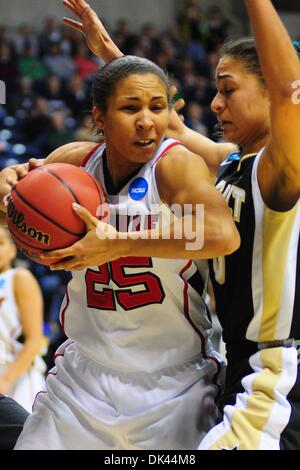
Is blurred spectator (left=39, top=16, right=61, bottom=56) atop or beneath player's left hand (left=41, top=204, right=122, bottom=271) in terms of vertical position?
beneath

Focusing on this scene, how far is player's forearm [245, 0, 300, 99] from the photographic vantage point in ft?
7.78

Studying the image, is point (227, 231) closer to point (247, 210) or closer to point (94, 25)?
point (247, 210)

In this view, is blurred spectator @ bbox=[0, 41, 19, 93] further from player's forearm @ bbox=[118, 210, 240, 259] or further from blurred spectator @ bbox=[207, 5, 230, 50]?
player's forearm @ bbox=[118, 210, 240, 259]

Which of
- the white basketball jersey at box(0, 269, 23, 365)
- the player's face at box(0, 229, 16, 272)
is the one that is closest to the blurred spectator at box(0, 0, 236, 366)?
the player's face at box(0, 229, 16, 272)

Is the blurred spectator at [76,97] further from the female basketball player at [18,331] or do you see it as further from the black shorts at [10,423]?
the black shorts at [10,423]

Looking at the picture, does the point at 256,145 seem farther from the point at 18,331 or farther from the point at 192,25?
the point at 192,25

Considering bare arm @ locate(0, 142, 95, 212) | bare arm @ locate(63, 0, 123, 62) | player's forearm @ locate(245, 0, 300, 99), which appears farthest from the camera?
bare arm @ locate(63, 0, 123, 62)

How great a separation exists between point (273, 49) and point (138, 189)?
2.47 ft

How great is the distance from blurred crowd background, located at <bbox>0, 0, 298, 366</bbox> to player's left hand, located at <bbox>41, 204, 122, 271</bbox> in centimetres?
566

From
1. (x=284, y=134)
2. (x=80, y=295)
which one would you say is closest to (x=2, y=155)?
(x=80, y=295)

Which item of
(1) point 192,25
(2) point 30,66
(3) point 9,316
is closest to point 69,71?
(2) point 30,66

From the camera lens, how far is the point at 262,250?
2635 mm

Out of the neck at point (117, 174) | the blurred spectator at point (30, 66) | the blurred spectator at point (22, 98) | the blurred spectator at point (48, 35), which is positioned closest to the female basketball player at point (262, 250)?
the neck at point (117, 174)

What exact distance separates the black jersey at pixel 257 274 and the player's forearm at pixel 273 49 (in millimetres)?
349
